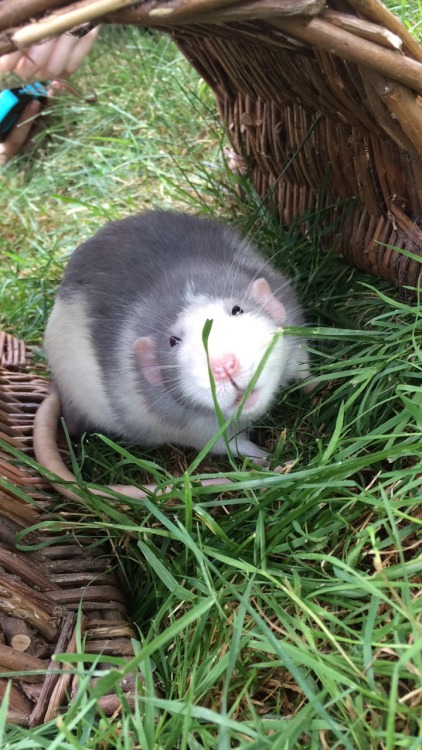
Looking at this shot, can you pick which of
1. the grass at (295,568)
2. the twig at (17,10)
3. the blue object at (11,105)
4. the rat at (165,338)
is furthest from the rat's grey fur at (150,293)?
the blue object at (11,105)

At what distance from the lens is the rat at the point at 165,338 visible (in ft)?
7.30

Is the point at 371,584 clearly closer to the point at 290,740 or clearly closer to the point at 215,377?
the point at 290,740

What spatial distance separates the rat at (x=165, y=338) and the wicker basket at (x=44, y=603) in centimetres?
23

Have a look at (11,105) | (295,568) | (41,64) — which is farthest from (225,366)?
(11,105)

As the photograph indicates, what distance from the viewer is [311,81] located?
2.26 metres

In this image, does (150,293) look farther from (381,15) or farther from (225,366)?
(381,15)

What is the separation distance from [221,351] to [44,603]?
88cm

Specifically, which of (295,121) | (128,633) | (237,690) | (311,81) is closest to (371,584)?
(237,690)

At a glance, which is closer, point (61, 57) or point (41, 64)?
point (41, 64)

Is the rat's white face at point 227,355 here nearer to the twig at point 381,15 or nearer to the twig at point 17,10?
the twig at point 381,15

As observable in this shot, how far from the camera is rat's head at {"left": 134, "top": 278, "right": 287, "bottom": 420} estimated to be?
212cm

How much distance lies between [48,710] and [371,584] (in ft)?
2.81

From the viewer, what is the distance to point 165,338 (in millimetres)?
2441

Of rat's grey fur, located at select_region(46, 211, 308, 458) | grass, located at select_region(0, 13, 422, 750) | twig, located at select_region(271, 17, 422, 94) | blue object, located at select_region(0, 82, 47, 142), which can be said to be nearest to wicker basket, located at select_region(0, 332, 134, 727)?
grass, located at select_region(0, 13, 422, 750)
